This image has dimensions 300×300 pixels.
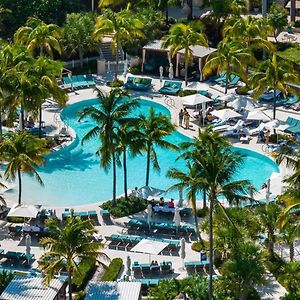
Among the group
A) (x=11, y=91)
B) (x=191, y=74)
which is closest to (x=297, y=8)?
(x=191, y=74)

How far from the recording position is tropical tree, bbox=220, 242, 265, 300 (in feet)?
102

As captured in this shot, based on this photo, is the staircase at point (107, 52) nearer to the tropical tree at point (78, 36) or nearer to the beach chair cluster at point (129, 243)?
the tropical tree at point (78, 36)

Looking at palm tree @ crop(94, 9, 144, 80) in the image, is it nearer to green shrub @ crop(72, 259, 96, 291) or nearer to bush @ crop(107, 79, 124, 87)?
bush @ crop(107, 79, 124, 87)

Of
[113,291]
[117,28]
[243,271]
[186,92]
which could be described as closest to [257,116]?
[186,92]

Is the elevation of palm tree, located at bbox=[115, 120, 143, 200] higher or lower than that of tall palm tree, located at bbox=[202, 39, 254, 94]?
lower

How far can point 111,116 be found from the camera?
39906 mm

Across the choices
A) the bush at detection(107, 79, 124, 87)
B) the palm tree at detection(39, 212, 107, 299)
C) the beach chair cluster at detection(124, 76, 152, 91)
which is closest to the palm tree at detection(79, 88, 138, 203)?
the palm tree at detection(39, 212, 107, 299)

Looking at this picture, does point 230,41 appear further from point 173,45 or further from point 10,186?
point 10,186

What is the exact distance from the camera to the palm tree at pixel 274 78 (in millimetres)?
49438

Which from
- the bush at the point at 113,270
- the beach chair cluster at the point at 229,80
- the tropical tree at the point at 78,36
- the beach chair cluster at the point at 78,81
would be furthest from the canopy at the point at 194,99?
the bush at the point at 113,270

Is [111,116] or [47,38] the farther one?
[47,38]

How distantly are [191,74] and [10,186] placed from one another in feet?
65.3

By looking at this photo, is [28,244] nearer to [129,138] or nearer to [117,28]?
[129,138]

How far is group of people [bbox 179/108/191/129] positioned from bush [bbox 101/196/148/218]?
10.3 m
